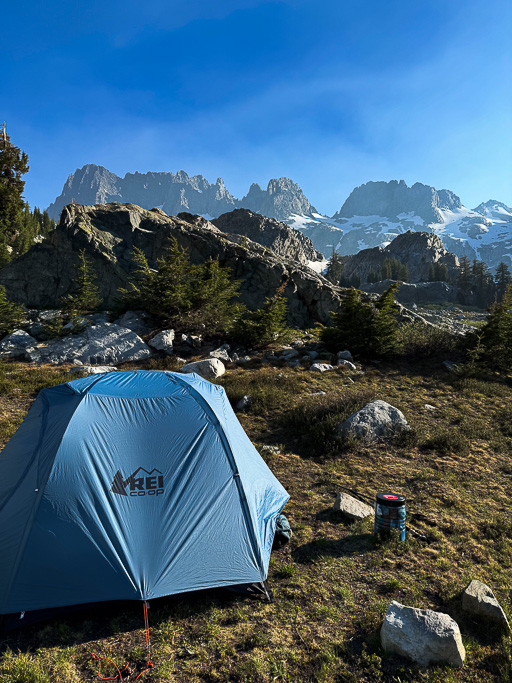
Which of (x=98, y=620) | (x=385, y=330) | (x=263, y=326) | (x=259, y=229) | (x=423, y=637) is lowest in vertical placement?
(x=98, y=620)

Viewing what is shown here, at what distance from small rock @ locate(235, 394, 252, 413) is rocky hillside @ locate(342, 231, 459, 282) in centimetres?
11408

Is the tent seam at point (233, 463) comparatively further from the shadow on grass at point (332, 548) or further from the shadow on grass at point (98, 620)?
the shadow on grass at point (332, 548)

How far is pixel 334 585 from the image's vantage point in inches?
180

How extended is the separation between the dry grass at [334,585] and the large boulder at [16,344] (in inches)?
279

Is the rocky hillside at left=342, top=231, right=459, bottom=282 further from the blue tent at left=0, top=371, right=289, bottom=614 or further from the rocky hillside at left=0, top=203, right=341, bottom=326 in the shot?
the blue tent at left=0, top=371, right=289, bottom=614

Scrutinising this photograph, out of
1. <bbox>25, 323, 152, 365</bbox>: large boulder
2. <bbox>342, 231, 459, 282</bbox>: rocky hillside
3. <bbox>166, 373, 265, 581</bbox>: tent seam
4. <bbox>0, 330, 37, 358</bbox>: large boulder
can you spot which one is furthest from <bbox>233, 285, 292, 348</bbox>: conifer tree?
<bbox>342, 231, 459, 282</bbox>: rocky hillside

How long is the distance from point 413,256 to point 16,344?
138 m

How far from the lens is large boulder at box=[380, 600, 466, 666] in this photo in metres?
3.40

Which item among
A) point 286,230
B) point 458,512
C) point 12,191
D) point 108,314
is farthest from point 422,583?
point 286,230

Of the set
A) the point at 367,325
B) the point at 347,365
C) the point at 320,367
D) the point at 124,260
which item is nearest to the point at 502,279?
the point at 367,325

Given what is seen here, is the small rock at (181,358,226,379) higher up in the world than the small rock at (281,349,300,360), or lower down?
lower down

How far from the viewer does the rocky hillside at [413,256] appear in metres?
123

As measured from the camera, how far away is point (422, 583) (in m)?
4.61

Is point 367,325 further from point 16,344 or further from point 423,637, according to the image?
point 16,344
